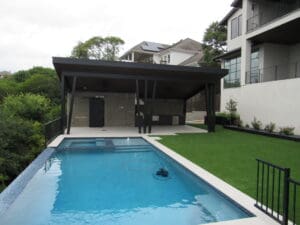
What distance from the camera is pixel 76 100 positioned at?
17328 mm

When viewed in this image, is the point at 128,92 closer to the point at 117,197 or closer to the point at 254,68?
the point at 254,68

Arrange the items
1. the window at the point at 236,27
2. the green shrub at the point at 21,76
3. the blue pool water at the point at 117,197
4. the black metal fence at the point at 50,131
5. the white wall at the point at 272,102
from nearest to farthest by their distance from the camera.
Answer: the blue pool water at the point at 117,197, the black metal fence at the point at 50,131, the white wall at the point at 272,102, the window at the point at 236,27, the green shrub at the point at 21,76

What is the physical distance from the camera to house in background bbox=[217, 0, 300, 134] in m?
14.2

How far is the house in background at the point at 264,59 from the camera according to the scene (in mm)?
14227

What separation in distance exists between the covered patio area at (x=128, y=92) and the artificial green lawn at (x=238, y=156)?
151 inches

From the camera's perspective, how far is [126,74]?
13484 mm

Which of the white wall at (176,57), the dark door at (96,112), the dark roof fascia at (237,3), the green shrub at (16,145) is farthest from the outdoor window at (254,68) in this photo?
the white wall at (176,57)

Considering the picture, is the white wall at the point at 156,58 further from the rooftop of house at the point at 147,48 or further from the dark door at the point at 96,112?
the dark door at the point at 96,112

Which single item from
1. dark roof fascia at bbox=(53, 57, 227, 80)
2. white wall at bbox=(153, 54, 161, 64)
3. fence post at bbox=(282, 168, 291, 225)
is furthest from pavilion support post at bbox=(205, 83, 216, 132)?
white wall at bbox=(153, 54, 161, 64)

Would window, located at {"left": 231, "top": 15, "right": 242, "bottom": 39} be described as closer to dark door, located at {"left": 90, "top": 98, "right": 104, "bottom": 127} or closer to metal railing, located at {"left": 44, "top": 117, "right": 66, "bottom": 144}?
dark door, located at {"left": 90, "top": 98, "right": 104, "bottom": 127}

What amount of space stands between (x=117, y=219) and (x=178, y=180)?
8.55 ft

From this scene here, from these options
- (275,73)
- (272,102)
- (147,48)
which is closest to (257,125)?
(272,102)

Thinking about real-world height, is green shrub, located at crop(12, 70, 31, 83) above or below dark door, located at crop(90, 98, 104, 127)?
above

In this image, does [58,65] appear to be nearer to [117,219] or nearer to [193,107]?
[117,219]
